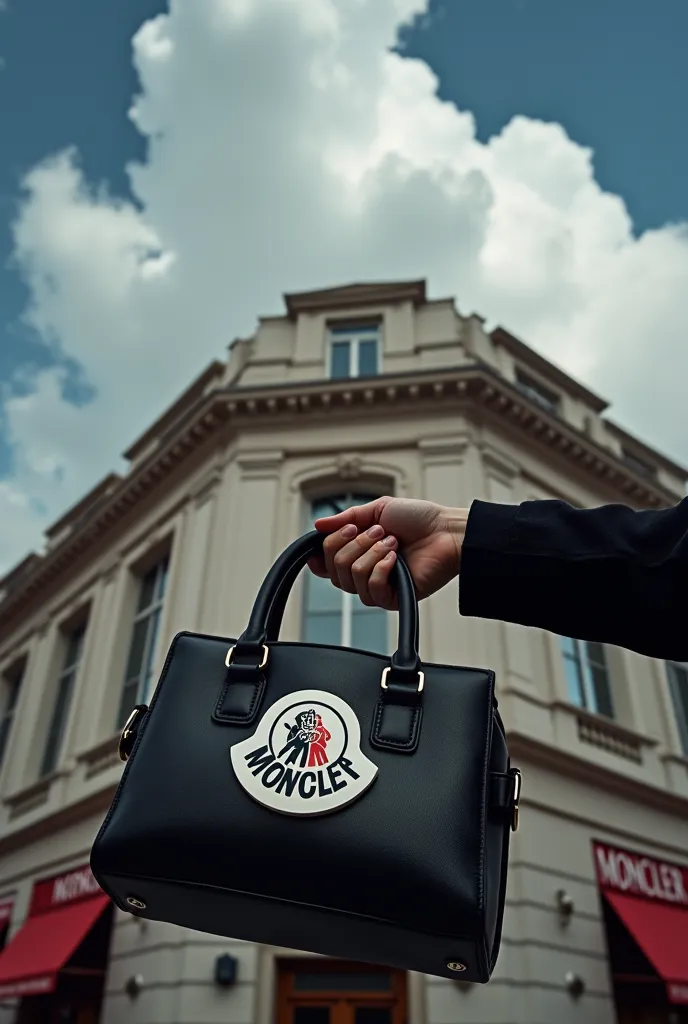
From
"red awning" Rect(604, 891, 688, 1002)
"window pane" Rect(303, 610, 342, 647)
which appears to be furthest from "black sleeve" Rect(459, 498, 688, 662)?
Answer: "window pane" Rect(303, 610, 342, 647)

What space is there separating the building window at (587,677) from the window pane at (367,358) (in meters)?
5.11

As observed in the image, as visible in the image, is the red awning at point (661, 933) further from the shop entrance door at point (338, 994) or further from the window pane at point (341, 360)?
the window pane at point (341, 360)

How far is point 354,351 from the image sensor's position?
1353cm

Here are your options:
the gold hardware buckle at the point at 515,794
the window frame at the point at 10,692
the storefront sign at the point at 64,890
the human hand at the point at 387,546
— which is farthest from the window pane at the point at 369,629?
the window frame at the point at 10,692

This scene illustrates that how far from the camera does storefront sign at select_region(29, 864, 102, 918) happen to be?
10.5m

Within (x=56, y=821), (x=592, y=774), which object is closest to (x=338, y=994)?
(x=592, y=774)

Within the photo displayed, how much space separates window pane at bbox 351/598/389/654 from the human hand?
858 cm

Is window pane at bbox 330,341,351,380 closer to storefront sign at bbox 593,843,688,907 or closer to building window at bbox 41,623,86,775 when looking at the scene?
building window at bbox 41,623,86,775

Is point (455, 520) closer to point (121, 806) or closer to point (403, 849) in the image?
point (403, 849)

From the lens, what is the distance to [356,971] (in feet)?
27.5

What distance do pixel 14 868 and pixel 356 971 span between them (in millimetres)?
7145

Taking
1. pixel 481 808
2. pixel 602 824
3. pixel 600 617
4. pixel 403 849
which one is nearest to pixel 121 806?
pixel 403 849

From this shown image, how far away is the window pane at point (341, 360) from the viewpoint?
519 inches

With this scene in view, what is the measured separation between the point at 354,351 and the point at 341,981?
9.09 metres
